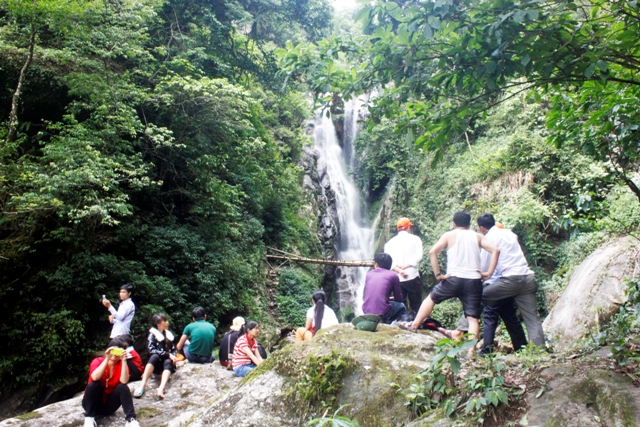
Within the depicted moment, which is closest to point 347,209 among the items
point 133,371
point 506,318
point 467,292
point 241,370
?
point 241,370

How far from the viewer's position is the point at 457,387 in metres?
2.81

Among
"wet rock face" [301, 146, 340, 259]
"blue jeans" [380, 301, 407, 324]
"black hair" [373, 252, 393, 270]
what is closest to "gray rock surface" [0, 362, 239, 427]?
"blue jeans" [380, 301, 407, 324]

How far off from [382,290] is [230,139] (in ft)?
26.2

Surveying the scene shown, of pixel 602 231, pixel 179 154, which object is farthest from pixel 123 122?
pixel 602 231

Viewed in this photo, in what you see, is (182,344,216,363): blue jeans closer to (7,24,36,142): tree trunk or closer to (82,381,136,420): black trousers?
(82,381,136,420): black trousers

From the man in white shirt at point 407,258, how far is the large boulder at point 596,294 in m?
2.82

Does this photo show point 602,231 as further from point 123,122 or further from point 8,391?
point 8,391

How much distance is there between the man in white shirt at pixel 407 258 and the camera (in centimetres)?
595

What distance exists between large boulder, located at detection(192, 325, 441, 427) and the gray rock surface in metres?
0.47

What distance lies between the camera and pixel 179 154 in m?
11.5

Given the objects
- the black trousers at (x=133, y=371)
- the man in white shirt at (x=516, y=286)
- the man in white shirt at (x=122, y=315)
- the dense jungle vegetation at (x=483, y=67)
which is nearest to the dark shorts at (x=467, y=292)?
the man in white shirt at (x=516, y=286)

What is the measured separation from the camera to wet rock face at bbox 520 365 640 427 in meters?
2.30

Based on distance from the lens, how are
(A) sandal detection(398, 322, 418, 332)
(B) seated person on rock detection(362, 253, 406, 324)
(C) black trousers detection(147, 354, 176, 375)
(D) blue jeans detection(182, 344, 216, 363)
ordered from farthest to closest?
1. (D) blue jeans detection(182, 344, 216, 363)
2. (C) black trousers detection(147, 354, 176, 375)
3. (B) seated person on rock detection(362, 253, 406, 324)
4. (A) sandal detection(398, 322, 418, 332)

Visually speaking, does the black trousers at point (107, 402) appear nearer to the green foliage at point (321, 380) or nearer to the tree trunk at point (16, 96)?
the green foliage at point (321, 380)
